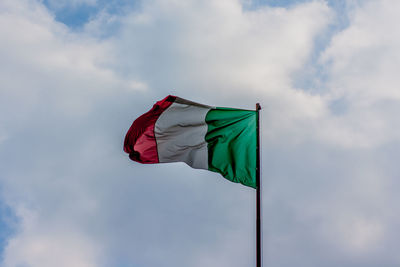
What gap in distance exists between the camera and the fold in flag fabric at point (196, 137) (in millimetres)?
21141

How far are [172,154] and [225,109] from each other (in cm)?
329

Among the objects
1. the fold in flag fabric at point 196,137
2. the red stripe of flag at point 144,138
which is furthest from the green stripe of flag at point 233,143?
the red stripe of flag at point 144,138

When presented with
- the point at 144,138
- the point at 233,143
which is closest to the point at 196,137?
the point at 233,143

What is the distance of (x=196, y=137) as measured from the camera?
2197 cm

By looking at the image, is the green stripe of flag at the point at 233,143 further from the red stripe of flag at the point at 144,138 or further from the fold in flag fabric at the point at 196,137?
the red stripe of flag at the point at 144,138

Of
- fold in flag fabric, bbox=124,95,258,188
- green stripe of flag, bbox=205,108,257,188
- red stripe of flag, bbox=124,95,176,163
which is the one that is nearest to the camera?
green stripe of flag, bbox=205,108,257,188

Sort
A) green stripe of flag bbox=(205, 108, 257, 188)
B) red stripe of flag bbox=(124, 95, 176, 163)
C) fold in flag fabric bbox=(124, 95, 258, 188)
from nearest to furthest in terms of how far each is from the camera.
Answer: green stripe of flag bbox=(205, 108, 257, 188) → fold in flag fabric bbox=(124, 95, 258, 188) → red stripe of flag bbox=(124, 95, 176, 163)

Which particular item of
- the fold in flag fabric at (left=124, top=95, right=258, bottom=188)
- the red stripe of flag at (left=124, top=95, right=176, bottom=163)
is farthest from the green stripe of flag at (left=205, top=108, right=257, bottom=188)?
the red stripe of flag at (left=124, top=95, right=176, bottom=163)

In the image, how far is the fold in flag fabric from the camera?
21.1 metres

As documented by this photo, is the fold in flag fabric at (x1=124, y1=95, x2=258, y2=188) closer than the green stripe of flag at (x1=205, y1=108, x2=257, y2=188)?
No

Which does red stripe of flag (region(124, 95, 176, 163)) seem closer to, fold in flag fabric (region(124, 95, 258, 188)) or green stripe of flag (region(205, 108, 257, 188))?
fold in flag fabric (region(124, 95, 258, 188))

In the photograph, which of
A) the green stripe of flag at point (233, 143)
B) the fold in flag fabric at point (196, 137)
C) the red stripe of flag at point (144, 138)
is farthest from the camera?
the red stripe of flag at point (144, 138)

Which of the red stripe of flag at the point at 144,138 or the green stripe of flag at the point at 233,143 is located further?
the red stripe of flag at the point at 144,138

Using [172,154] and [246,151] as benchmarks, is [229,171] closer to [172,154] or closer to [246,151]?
[246,151]
